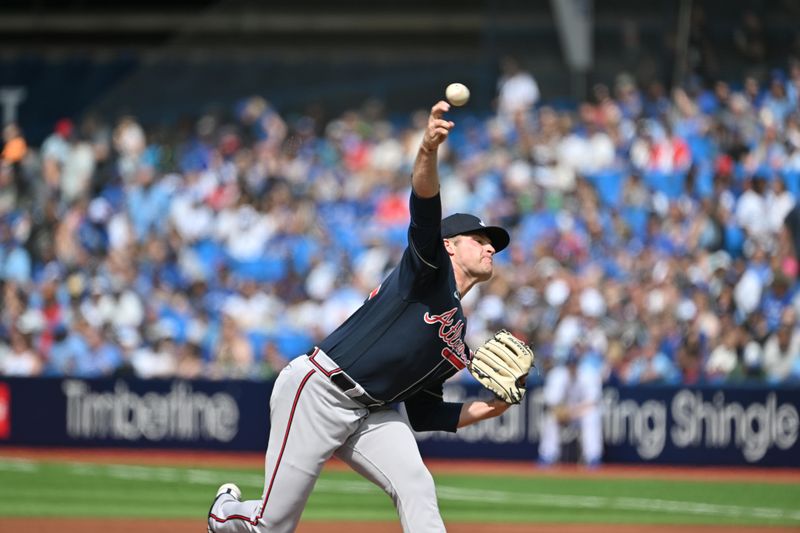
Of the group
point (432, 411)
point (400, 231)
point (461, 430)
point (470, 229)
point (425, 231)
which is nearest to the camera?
point (425, 231)

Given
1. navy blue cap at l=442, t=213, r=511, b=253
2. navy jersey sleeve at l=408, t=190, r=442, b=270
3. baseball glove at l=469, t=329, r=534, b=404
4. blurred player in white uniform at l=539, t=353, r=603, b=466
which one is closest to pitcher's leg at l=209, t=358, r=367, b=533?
baseball glove at l=469, t=329, r=534, b=404

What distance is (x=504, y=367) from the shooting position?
6.12 metres

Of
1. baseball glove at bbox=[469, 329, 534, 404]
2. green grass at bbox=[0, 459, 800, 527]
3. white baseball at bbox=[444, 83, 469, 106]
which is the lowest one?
green grass at bbox=[0, 459, 800, 527]

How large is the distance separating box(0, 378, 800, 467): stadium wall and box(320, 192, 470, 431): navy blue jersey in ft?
31.4

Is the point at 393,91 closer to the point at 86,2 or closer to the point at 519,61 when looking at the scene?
the point at 519,61

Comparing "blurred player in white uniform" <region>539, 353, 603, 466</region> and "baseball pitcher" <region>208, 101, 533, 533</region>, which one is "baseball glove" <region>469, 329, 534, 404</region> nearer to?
"baseball pitcher" <region>208, 101, 533, 533</region>

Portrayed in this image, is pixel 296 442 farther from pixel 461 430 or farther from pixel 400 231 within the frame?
pixel 400 231

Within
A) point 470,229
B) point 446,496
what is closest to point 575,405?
point 446,496

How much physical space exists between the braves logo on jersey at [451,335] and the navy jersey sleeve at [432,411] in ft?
1.23

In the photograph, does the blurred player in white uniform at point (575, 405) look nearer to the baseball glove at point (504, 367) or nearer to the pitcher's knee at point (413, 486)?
the baseball glove at point (504, 367)

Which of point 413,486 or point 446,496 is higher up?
point 413,486

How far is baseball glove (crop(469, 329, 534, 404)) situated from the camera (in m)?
6.08

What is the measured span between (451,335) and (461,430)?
9723 millimetres

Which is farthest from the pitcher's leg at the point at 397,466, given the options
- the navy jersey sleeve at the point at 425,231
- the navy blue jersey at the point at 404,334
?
the navy jersey sleeve at the point at 425,231
